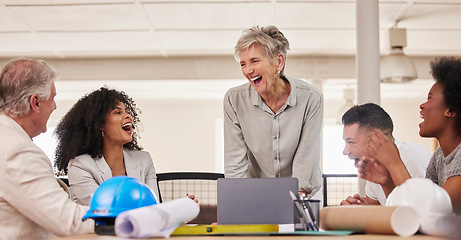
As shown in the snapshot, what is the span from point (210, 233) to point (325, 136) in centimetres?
896

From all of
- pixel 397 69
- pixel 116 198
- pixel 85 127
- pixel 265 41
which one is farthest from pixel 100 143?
pixel 397 69

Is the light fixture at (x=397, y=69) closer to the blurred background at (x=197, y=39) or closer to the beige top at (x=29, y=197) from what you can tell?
the blurred background at (x=197, y=39)

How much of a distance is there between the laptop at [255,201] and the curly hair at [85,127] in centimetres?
104

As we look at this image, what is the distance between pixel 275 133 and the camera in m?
2.33

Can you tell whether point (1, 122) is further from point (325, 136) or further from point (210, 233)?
point (325, 136)

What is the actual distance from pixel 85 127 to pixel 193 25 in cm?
293

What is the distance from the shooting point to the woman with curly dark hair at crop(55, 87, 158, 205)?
7.68 ft

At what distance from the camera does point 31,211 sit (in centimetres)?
147

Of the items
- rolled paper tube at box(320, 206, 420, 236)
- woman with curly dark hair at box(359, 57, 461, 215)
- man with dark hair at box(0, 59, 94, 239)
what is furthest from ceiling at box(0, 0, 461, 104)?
rolled paper tube at box(320, 206, 420, 236)

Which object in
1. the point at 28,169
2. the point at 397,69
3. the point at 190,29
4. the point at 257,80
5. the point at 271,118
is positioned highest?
the point at 190,29

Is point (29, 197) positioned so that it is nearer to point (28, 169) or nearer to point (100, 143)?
point (28, 169)

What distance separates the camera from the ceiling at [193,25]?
4.67 metres

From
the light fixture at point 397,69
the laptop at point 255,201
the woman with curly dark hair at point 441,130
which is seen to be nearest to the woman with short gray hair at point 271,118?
the woman with curly dark hair at point 441,130

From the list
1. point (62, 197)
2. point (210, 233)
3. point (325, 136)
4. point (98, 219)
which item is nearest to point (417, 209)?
point (210, 233)
